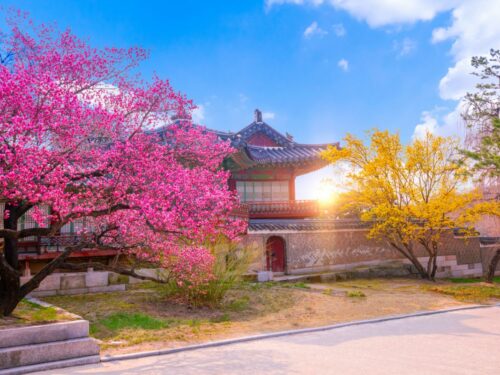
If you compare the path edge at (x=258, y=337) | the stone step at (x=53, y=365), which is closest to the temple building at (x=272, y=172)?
the path edge at (x=258, y=337)

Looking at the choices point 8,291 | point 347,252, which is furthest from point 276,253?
point 8,291

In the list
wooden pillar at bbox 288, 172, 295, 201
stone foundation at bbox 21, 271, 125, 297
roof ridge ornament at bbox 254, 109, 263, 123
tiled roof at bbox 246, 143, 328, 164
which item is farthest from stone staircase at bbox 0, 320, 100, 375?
roof ridge ornament at bbox 254, 109, 263, 123

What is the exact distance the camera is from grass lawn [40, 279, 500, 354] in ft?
30.1

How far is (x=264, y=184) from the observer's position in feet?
88.0

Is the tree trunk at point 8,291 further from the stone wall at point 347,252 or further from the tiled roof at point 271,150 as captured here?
the tiled roof at point 271,150

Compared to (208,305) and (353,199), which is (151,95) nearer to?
(208,305)

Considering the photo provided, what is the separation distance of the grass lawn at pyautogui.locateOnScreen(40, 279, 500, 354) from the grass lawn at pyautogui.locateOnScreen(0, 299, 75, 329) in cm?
81

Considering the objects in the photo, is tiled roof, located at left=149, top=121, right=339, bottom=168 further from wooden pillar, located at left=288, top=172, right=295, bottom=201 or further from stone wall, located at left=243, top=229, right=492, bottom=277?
stone wall, located at left=243, top=229, right=492, bottom=277

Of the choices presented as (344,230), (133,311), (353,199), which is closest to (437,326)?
(133,311)

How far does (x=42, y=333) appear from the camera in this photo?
24.4 ft

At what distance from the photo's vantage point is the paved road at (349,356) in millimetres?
6492

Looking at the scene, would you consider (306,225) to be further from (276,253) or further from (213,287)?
(213,287)

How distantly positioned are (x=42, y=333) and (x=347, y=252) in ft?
53.6

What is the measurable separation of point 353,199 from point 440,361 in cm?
1358
